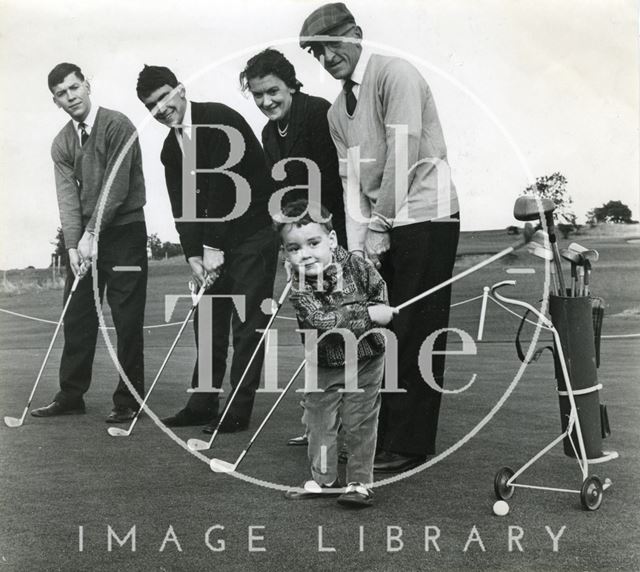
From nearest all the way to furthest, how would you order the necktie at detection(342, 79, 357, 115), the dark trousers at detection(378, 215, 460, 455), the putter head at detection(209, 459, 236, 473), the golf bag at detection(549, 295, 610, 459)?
the golf bag at detection(549, 295, 610, 459)
the putter head at detection(209, 459, 236, 473)
the dark trousers at detection(378, 215, 460, 455)
the necktie at detection(342, 79, 357, 115)

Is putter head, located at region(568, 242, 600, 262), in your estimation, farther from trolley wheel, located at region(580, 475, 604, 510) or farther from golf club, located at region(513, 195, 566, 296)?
trolley wheel, located at region(580, 475, 604, 510)

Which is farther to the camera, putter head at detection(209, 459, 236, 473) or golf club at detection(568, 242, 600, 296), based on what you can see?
putter head at detection(209, 459, 236, 473)

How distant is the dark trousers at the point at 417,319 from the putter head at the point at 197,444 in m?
0.64

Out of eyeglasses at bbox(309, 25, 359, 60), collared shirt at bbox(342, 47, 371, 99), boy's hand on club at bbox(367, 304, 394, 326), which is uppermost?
eyeglasses at bbox(309, 25, 359, 60)

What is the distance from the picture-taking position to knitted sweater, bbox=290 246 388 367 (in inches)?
98.0

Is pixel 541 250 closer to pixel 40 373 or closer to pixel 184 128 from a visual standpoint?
pixel 184 128

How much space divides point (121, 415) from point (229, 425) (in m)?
0.41

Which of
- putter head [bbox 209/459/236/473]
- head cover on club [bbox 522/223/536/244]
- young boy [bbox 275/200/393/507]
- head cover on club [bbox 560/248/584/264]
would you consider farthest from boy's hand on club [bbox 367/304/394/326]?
putter head [bbox 209/459/236/473]

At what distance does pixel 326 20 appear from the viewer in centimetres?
285

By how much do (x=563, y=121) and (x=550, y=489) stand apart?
4.22ft

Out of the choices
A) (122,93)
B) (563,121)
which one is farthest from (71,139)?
(563,121)

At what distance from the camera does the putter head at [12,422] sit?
3104 millimetres

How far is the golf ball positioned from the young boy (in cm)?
35

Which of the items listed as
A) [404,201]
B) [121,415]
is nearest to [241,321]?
[121,415]
